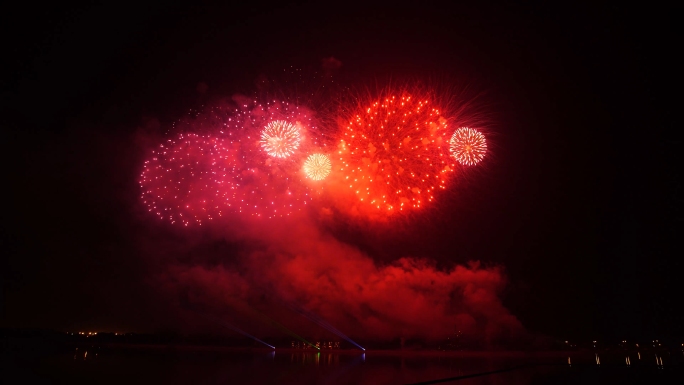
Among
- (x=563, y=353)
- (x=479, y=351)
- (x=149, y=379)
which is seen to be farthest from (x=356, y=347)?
(x=149, y=379)

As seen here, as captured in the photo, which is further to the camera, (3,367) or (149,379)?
(3,367)

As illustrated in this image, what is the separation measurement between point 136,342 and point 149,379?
4976 cm

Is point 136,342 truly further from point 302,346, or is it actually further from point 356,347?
point 356,347

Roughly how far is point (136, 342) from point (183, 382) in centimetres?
5118

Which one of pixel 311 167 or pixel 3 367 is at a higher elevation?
A: pixel 311 167

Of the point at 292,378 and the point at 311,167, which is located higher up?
the point at 311,167

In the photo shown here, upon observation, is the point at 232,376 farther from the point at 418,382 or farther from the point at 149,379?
the point at 418,382

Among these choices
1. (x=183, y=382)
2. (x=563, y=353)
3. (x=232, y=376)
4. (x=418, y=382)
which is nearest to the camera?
(x=183, y=382)

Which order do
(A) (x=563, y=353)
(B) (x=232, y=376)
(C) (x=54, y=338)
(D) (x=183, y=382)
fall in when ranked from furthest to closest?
(C) (x=54, y=338) < (A) (x=563, y=353) < (B) (x=232, y=376) < (D) (x=183, y=382)

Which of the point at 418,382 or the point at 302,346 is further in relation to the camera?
the point at 302,346

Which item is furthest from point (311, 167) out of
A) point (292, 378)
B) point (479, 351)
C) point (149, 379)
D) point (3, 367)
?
point (479, 351)

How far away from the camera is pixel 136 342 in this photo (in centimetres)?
6053

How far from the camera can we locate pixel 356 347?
178ft

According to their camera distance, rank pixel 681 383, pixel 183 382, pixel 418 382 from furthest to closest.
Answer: pixel 681 383 → pixel 418 382 → pixel 183 382
